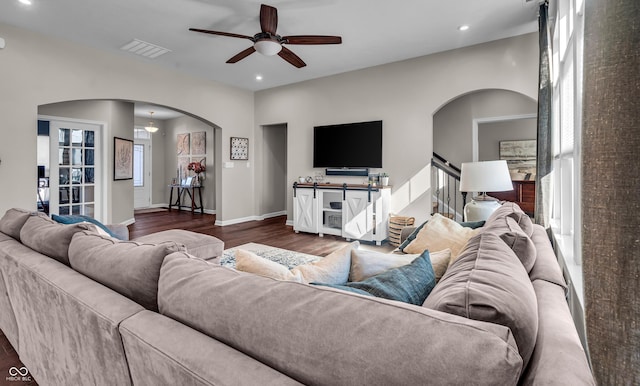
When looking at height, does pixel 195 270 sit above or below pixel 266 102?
below

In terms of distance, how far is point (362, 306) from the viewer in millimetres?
632

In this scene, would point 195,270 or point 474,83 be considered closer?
point 195,270

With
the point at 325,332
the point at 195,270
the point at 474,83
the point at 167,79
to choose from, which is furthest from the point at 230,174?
the point at 325,332

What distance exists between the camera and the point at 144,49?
4539mm

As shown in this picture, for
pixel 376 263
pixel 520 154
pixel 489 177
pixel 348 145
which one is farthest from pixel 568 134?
pixel 520 154

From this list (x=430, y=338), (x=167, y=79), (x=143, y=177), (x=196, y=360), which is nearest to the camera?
(x=430, y=338)

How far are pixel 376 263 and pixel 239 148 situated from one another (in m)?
5.83

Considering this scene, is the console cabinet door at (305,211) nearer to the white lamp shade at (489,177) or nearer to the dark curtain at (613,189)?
the white lamp shade at (489,177)

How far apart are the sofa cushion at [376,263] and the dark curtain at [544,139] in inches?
68.1

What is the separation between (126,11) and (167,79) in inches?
76.3

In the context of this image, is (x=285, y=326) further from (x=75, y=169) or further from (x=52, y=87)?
(x=75, y=169)

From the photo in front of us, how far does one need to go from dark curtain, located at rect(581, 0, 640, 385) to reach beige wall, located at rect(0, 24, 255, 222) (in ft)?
17.3

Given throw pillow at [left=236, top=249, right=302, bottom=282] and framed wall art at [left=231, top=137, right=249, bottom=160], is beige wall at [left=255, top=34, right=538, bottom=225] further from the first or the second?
throw pillow at [left=236, top=249, right=302, bottom=282]

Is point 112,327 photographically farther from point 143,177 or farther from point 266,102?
point 143,177
